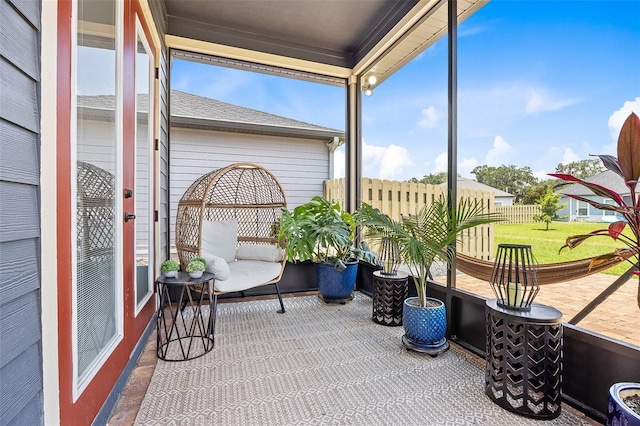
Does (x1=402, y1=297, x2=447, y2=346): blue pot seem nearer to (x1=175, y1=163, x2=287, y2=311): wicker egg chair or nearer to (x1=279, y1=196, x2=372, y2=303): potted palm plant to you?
(x1=279, y1=196, x2=372, y2=303): potted palm plant

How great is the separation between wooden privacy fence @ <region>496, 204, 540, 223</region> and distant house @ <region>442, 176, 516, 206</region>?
0.14 feet

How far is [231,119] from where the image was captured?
13.9 ft

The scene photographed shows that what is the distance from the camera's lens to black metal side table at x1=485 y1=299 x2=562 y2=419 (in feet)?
4.81

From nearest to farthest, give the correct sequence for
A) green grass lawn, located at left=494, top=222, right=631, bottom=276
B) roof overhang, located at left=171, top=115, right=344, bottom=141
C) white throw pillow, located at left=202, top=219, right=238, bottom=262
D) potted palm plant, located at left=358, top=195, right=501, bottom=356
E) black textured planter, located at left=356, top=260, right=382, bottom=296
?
green grass lawn, located at left=494, top=222, right=631, bottom=276 → potted palm plant, located at left=358, top=195, right=501, bottom=356 → white throw pillow, located at left=202, top=219, right=238, bottom=262 → black textured planter, located at left=356, top=260, right=382, bottom=296 → roof overhang, located at left=171, top=115, right=344, bottom=141

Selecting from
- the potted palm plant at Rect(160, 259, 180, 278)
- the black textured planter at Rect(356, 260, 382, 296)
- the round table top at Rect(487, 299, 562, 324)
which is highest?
the potted palm plant at Rect(160, 259, 180, 278)

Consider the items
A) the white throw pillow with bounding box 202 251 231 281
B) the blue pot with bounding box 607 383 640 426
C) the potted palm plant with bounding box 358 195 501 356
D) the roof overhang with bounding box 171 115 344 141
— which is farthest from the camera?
the roof overhang with bounding box 171 115 344 141

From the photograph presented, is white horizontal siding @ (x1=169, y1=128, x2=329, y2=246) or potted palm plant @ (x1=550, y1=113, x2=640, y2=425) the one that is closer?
potted palm plant @ (x1=550, y1=113, x2=640, y2=425)

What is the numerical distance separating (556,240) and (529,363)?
0.75 metres

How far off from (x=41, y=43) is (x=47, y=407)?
104cm

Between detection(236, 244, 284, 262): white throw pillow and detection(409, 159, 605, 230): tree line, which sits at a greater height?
detection(409, 159, 605, 230): tree line

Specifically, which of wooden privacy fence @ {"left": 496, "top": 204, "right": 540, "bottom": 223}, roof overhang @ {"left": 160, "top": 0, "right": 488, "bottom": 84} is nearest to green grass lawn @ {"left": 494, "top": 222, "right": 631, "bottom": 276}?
wooden privacy fence @ {"left": 496, "top": 204, "right": 540, "bottom": 223}

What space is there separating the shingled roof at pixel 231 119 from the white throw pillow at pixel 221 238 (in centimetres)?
157

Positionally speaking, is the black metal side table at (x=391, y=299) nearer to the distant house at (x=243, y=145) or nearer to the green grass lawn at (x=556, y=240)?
the green grass lawn at (x=556, y=240)

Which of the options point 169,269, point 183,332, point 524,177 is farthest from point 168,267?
point 524,177
